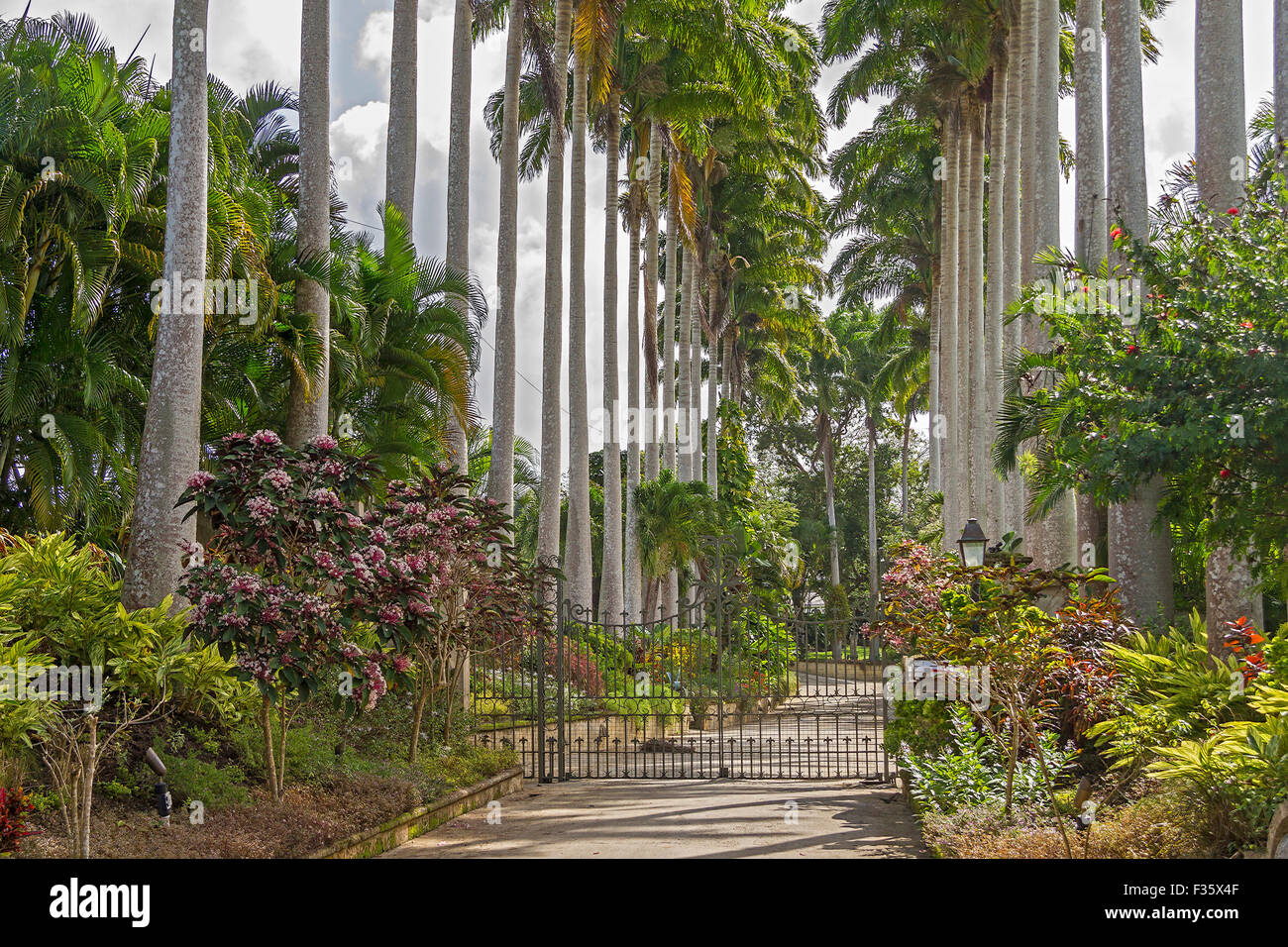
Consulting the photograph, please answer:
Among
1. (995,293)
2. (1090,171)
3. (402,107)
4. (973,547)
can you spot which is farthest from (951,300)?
(973,547)

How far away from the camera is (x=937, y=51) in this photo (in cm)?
2381

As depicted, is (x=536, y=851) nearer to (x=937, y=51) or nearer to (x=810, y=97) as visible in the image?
(x=937, y=51)

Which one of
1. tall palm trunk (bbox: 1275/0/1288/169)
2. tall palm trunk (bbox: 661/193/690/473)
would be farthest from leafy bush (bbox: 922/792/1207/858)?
tall palm trunk (bbox: 661/193/690/473)

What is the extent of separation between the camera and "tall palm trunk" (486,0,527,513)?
61.4 feet

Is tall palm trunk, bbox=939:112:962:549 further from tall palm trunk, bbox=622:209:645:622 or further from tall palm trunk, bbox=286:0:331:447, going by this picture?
tall palm trunk, bbox=286:0:331:447

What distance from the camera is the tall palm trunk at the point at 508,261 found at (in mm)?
18703

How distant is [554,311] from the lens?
2105 cm

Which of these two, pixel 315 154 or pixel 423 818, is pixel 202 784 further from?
pixel 315 154

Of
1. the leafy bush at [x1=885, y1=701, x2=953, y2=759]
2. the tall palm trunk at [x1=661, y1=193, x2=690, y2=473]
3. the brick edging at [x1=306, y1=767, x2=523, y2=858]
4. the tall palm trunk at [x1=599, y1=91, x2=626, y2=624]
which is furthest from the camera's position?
the tall palm trunk at [x1=661, y1=193, x2=690, y2=473]

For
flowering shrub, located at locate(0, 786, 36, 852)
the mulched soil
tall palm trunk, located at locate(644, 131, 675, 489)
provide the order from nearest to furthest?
flowering shrub, located at locate(0, 786, 36, 852) < the mulched soil < tall palm trunk, located at locate(644, 131, 675, 489)

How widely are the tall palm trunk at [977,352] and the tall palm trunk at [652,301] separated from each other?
25.7 ft

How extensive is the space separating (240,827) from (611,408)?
1796cm

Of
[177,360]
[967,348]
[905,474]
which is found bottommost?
[177,360]

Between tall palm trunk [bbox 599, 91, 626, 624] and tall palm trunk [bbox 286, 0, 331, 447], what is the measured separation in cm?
1035
